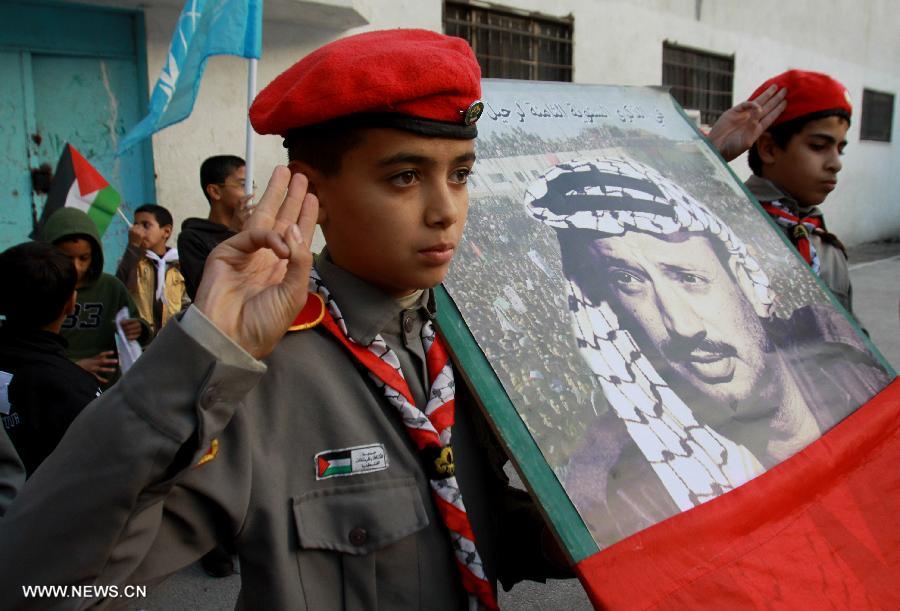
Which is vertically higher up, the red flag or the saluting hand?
the saluting hand

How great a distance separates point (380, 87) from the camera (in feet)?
3.39

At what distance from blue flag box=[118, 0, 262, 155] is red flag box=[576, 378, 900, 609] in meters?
3.03

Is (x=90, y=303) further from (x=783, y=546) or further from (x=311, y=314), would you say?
(x=783, y=546)

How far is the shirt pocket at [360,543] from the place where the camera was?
3.34 ft

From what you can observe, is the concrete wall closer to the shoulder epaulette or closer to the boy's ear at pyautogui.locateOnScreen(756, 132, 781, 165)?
the boy's ear at pyautogui.locateOnScreen(756, 132, 781, 165)

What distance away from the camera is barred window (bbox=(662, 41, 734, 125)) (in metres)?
9.49

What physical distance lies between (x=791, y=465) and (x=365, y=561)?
29.1 inches

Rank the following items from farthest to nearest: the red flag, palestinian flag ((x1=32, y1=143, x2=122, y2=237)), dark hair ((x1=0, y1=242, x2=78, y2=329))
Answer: palestinian flag ((x1=32, y1=143, x2=122, y2=237)), dark hair ((x1=0, y1=242, x2=78, y2=329)), the red flag

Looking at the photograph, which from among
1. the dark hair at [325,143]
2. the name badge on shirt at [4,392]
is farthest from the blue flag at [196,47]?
the dark hair at [325,143]

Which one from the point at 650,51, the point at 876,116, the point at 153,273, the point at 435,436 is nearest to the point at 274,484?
the point at 435,436

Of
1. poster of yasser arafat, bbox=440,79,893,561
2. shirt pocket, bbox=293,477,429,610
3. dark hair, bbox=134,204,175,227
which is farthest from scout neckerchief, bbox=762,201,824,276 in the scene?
dark hair, bbox=134,204,175,227

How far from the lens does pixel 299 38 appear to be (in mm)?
5949

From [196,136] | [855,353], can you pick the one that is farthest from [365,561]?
[196,136]

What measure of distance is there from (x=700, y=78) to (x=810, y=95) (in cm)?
857
